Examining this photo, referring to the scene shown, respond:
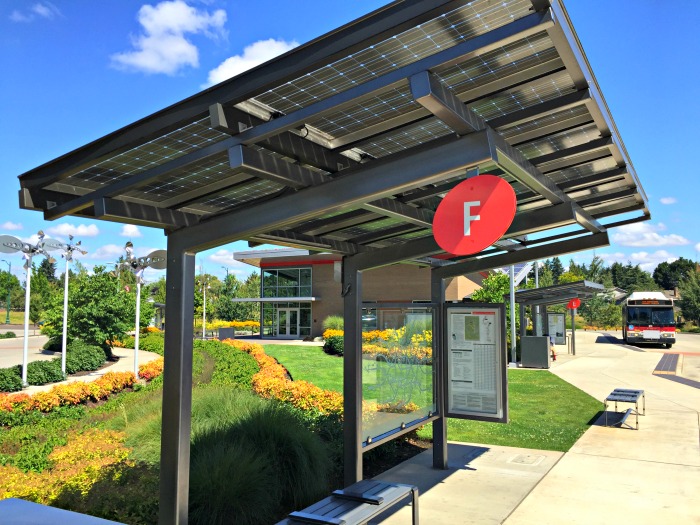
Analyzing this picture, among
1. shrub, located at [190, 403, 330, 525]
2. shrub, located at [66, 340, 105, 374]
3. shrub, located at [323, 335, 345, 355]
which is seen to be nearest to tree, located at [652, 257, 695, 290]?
shrub, located at [323, 335, 345, 355]

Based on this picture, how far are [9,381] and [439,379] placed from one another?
45.2 ft

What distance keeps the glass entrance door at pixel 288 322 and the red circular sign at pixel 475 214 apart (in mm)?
40582

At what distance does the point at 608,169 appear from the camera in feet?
19.2

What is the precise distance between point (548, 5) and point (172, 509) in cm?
420

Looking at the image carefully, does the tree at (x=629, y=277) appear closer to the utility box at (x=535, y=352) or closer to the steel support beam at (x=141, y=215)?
the utility box at (x=535, y=352)

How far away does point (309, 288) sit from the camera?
42594 mm

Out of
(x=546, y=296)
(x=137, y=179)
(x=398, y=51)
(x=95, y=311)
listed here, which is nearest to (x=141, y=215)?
(x=137, y=179)

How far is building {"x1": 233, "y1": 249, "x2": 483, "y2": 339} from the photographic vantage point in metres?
37.3

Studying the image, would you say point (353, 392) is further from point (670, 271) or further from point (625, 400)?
point (670, 271)

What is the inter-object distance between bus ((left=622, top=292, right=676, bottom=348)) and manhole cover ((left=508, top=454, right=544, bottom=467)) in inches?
1182

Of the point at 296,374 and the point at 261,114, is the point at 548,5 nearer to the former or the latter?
the point at 261,114

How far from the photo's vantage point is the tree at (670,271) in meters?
119

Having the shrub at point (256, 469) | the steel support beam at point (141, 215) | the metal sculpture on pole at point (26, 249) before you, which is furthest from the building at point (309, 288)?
the steel support beam at point (141, 215)

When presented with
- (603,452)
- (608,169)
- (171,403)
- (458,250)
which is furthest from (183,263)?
(603,452)
